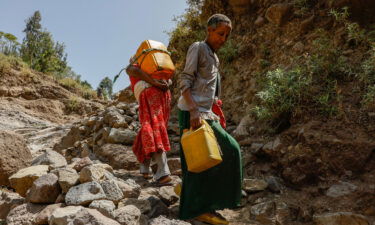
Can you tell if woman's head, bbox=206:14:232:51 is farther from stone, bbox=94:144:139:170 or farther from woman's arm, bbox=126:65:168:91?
stone, bbox=94:144:139:170

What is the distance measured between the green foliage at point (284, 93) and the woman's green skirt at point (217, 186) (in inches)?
63.1

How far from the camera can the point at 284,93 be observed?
12.5 ft

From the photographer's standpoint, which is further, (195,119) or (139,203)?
(139,203)

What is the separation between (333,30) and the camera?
14.3ft

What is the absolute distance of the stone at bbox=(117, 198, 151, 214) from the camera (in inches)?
96.2

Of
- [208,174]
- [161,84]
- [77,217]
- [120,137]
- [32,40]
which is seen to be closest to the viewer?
[77,217]

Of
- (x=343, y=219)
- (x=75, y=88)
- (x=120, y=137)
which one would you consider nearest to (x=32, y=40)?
(x=75, y=88)

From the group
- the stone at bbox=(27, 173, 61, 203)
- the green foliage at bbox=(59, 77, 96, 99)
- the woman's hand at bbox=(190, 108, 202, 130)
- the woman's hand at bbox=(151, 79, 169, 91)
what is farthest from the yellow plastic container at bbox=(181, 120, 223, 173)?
the green foliage at bbox=(59, 77, 96, 99)

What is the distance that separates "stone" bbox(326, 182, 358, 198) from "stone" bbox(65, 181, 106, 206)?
6.28 feet

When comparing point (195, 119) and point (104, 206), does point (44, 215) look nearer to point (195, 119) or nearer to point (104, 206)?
point (104, 206)

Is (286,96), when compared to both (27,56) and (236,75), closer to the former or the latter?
(236,75)

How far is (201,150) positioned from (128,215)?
0.71 m

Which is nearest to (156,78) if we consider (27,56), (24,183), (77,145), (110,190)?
(110,190)

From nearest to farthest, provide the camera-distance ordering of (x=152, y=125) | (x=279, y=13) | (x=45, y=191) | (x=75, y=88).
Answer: (x=45, y=191)
(x=152, y=125)
(x=279, y=13)
(x=75, y=88)
